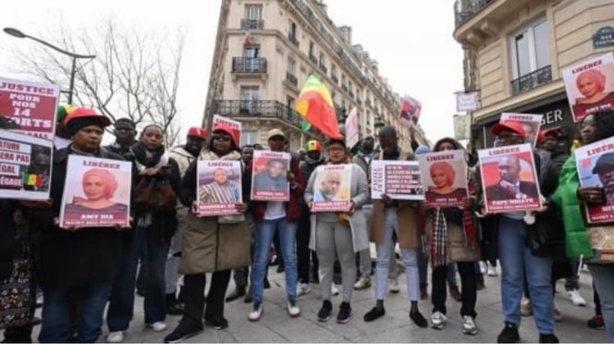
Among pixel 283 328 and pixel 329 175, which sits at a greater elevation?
pixel 329 175

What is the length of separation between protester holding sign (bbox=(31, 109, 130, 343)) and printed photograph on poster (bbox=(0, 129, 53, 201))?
8.7 inches

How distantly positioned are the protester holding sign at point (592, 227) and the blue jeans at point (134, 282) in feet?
12.0

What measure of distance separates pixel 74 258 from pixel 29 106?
55.3 inches

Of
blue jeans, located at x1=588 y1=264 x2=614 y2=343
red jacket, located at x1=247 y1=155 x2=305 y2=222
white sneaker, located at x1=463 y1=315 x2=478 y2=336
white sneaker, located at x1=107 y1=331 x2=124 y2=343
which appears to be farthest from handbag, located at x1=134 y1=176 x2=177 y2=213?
blue jeans, located at x1=588 y1=264 x2=614 y2=343

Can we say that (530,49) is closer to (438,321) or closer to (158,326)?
(438,321)

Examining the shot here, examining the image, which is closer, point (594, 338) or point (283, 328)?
point (594, 338)

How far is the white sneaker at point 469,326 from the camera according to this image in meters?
3.54

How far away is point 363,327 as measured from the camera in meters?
3.74

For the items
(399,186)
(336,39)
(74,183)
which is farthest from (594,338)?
(336,39)

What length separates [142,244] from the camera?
3.69 metres

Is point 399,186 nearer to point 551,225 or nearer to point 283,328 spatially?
point 551,225

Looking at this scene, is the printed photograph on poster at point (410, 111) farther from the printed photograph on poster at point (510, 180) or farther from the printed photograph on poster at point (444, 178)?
the printed photograph on poster at point (510, 180)

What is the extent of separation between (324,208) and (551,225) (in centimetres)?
209

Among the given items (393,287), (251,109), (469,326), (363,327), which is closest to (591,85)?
(469,326)
